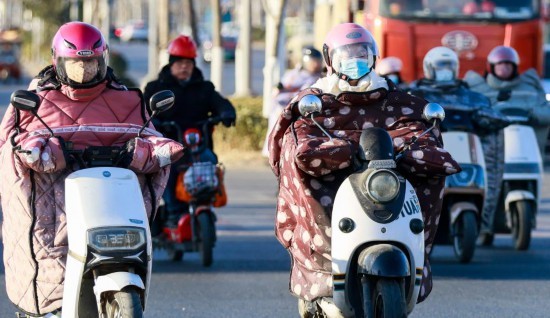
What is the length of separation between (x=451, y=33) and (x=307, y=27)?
5599 cm

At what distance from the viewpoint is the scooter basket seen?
37.4 ft

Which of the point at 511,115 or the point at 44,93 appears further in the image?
the point at 511,115

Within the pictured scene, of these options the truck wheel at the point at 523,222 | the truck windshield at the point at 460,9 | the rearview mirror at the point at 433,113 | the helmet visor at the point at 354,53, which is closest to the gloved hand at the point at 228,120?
the truck wheel at the point at 523,222

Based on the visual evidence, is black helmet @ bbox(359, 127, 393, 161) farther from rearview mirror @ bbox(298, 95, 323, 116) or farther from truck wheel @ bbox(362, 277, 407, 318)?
truck wheel @ bbox(362, 277, 407, 318)

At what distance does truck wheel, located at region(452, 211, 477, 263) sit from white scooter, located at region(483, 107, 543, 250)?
0.93 metres

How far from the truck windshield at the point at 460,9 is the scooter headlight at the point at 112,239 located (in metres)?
14.7

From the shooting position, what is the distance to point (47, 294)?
22.4 feet

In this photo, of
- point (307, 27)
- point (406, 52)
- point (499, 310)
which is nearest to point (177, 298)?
point (499, 310)

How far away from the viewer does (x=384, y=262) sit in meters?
6.64

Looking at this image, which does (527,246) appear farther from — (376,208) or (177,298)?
(376,208)

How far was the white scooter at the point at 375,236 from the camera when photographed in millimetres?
6680

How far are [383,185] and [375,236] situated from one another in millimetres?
234

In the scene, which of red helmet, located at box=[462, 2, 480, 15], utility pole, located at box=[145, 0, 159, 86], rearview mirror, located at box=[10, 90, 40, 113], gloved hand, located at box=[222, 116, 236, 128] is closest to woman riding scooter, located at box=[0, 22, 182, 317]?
rearview mirror, located at box=[10, 90, 40, 113]

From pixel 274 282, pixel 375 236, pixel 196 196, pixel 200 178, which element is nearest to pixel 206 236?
pixel 196 196
